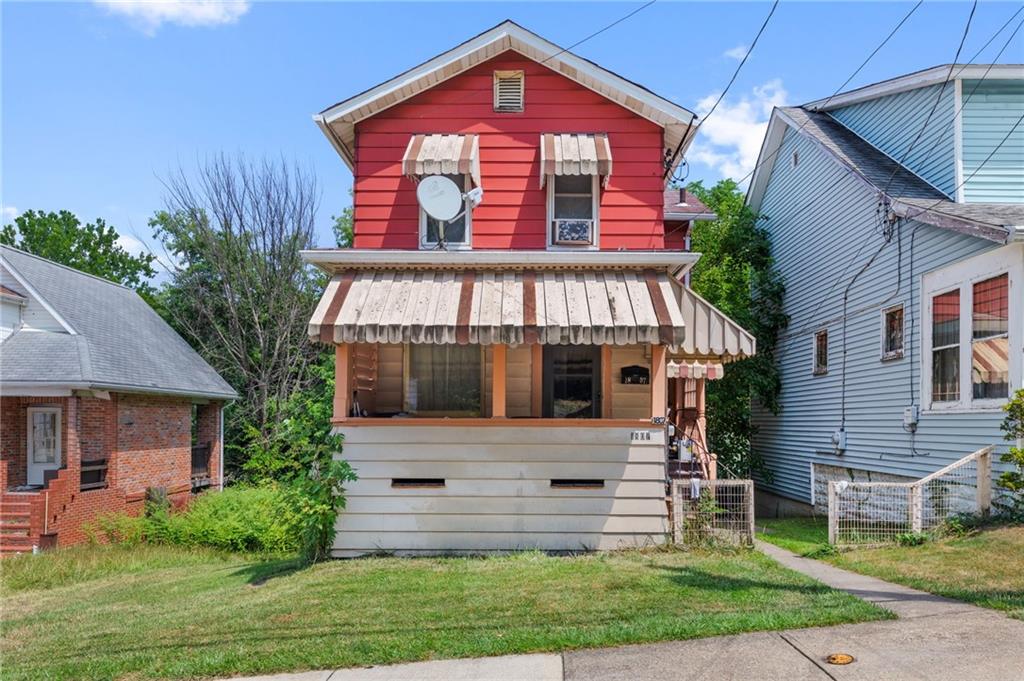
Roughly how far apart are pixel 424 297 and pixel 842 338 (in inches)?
397

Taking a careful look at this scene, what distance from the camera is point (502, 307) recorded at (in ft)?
34.0

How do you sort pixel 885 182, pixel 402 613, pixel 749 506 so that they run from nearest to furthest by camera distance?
pixel 402 613 → pixel 749 506 → pixel 885 182

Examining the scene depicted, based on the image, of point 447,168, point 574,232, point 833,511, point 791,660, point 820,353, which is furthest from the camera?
point 820,353

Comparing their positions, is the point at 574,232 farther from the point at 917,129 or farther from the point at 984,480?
the point at 917,129

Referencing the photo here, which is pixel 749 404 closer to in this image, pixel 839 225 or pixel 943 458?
pixel 839 225

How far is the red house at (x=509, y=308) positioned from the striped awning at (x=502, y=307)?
3cm

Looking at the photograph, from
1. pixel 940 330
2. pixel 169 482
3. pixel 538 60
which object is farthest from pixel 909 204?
pixel 169 482

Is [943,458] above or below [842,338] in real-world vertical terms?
below

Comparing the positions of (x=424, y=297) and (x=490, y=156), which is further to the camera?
(x=490, y=156)

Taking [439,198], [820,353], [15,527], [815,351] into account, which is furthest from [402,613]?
[815,351]

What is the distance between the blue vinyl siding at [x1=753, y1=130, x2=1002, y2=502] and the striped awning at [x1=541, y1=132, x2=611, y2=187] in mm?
5658

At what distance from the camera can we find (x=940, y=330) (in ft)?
41.5

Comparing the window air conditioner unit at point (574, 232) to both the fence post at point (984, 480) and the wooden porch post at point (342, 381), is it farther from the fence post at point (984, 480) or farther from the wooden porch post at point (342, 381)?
the fence post at point (984, 480)

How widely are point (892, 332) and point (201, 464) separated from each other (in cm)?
1888
